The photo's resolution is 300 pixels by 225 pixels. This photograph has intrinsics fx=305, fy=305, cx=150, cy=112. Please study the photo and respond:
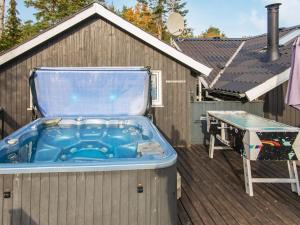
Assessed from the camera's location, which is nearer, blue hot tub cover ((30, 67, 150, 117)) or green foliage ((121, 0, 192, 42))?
blue hot tub cover ((30, 67, 150, 117))

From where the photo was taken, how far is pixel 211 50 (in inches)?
540

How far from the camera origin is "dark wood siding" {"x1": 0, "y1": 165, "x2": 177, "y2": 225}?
3.30 metres

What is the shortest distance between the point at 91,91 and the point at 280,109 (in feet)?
19.1

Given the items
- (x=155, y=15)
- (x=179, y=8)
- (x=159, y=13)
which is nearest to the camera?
(x=155, y=15)

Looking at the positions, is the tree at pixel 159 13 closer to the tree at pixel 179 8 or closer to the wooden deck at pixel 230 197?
the tree at pixel 179 8

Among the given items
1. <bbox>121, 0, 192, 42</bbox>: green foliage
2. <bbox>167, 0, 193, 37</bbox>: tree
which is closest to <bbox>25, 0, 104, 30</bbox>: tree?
<bbox>121, 0, 192, 42</bbox>: green foliage

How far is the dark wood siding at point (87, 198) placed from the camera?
3299 mm

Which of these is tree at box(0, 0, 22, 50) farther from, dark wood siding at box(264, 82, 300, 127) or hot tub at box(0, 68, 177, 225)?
dark wood siding at box(264, 82, 300, 127)

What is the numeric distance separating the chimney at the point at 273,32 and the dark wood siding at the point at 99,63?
3.13 meters

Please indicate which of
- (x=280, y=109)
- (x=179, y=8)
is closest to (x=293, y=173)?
(x=280, y=109)

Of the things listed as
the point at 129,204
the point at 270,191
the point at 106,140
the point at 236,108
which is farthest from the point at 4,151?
the point at 236,108

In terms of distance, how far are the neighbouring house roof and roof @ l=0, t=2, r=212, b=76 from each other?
1.41 meters

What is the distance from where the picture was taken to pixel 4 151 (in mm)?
4418

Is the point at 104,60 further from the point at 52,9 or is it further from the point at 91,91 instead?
the point at 52,9
